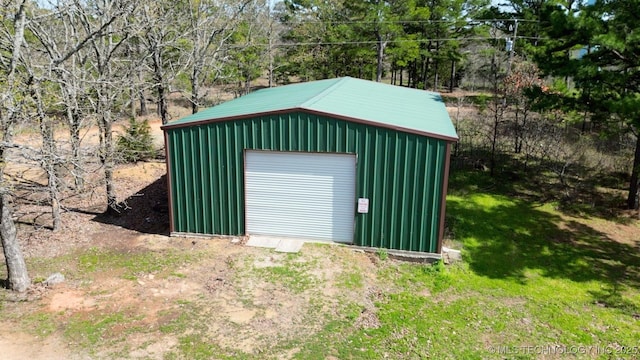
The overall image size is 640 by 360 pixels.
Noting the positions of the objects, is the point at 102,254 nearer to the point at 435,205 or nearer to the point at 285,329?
the point at 285,329

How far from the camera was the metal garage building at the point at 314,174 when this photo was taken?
32.3 feet

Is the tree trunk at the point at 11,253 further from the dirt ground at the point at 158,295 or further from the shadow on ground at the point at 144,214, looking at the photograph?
the shadow on ground at the point at 144,214

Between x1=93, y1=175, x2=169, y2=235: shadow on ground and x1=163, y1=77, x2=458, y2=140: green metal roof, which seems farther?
x1=93, y1=175, x2=169, y2=235: shadow on ground

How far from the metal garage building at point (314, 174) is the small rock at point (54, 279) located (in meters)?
2.84

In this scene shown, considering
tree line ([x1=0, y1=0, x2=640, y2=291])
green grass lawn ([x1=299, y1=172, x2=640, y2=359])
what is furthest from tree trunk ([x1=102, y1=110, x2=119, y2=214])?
green grass lawn ([x1=299, y1=172, x2=640, y2=359])

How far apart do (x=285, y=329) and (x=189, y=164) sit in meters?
5.05

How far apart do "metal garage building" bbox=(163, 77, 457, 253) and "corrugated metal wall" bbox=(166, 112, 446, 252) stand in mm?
22

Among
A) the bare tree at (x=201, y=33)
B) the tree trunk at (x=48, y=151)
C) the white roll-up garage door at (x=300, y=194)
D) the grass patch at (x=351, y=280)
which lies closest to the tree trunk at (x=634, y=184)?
the white roll-up garage door at (x=300, y=194)

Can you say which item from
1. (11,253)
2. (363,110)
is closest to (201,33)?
(363,110)

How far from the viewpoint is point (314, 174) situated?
1048 cm

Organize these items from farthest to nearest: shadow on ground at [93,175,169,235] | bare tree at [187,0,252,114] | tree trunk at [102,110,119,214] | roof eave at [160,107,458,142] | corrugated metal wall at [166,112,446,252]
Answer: bare tree at [187,0,252,114] < shadow on ground at [93,175,169,235] < tree trunk at [102,110,119,214] < corrugated metal wall at [166,112,446,252] < roof eave at [160,107,458,142]

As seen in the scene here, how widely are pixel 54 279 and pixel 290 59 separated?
26.5m

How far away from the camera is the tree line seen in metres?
8.66

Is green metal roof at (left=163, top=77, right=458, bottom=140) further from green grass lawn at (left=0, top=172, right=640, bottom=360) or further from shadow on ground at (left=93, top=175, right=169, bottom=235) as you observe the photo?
green grass lawn at (left=0, top=172, right=640, bottom=360)
